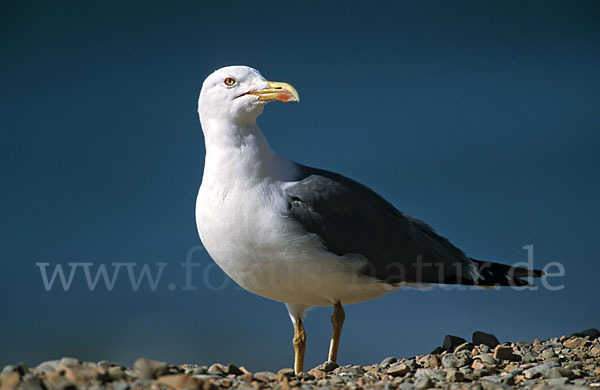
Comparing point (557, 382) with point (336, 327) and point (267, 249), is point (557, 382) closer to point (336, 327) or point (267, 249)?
point (336, 327)

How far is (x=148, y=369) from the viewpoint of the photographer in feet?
15.8

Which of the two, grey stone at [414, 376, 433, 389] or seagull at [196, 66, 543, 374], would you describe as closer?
grey stone at [414, 376, 433, 389]

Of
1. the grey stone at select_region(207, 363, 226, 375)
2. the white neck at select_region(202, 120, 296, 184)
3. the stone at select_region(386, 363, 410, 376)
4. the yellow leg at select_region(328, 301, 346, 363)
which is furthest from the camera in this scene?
the yellow leg at select_region(328, 301, 346, 363)

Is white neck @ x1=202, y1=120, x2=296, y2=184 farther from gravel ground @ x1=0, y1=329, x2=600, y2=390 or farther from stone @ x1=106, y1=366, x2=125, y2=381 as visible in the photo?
stone @ x1=106, y1=366, x2=125, y2=381

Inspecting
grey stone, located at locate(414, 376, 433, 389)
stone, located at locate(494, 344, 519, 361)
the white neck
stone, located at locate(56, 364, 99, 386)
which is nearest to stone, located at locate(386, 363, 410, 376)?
grey stone, located at locate(414, 376, 433, 389)

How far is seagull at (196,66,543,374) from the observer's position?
6422mm

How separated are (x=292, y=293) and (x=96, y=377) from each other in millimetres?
2558

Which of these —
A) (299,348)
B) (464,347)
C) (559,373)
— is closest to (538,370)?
(559,373)

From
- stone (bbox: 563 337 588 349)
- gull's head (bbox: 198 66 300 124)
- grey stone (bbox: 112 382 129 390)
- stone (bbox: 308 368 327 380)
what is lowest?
grey stone (bbox: 112 382 129 390)

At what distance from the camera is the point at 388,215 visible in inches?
289

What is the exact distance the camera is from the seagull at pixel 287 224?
253 inches

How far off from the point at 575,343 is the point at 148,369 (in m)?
4.98

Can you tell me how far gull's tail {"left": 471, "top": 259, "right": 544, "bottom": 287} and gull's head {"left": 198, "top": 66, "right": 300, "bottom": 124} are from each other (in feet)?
9.83

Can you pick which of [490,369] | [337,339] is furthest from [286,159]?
[490,369]
